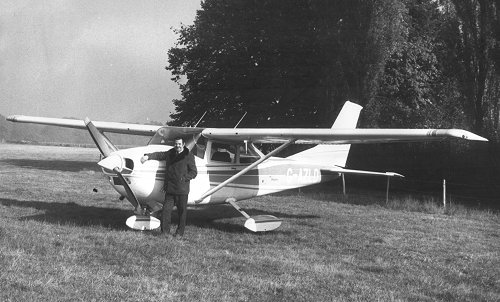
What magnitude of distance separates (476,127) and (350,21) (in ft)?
23.4

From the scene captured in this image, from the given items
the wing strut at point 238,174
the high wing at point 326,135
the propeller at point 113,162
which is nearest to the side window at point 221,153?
the high wing at point 326,135

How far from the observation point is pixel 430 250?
901 cm

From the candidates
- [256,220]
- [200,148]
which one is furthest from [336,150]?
[200,148]

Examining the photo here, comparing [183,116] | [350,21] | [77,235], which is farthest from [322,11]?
[77,235]

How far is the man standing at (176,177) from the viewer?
9.09 metres

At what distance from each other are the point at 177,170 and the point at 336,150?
232 inches

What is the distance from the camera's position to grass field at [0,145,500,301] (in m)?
5.74

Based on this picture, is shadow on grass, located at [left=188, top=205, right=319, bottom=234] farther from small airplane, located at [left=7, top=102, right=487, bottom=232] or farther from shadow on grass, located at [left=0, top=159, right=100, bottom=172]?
shadow on grass, located at [left=0, top=159, right=100, bottom=172]

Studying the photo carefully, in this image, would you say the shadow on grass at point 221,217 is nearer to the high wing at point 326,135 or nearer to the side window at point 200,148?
the side window at point 200,148

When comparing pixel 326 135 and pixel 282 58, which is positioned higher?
pixel 282 58

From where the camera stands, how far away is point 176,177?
29.8 ft

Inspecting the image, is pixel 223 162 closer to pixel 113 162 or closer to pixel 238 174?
pixel 238 174

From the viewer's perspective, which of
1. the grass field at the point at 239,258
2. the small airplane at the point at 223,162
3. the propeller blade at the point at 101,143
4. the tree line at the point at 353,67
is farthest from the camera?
the tree line at the point at 353,67

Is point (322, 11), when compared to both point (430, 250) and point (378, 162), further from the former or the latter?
point (430, 250)
